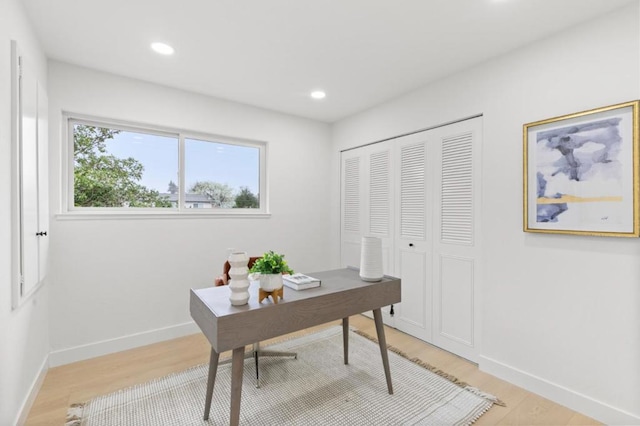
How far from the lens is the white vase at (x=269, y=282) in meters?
1.63

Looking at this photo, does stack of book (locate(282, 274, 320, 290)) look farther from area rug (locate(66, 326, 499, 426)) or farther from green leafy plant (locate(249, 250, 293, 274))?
area rug (locate(66, 326, 499, 426))

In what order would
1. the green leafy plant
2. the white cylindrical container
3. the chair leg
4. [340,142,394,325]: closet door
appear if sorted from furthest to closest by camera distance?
[340,142,394,325]: closet door
the chair leg
the white cylindrical container
the green leafy plant

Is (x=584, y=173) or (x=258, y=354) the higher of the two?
(x=584, y=173)

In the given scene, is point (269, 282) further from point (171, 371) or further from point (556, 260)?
point (556, 260)

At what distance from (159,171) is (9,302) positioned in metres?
1.72

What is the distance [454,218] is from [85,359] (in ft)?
11.2

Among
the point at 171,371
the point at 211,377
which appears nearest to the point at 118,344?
the point at 171,371

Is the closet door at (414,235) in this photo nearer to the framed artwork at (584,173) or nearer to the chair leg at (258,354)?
the framed artwork at (584,173)

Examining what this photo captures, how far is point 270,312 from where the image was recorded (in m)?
1.56

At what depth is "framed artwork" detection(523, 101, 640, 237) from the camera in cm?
174

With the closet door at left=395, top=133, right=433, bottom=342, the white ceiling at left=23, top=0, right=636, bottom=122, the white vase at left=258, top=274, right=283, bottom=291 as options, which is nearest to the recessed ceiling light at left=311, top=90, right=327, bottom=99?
the white ceiling at left=23, top=0, right=636, bottom=122

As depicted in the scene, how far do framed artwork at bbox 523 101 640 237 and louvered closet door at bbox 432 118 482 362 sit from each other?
A: 43 cm

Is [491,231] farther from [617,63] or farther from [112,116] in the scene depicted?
[112,116]

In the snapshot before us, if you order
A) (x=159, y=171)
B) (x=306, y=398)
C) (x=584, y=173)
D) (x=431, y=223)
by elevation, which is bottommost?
(x=306, y=398)
